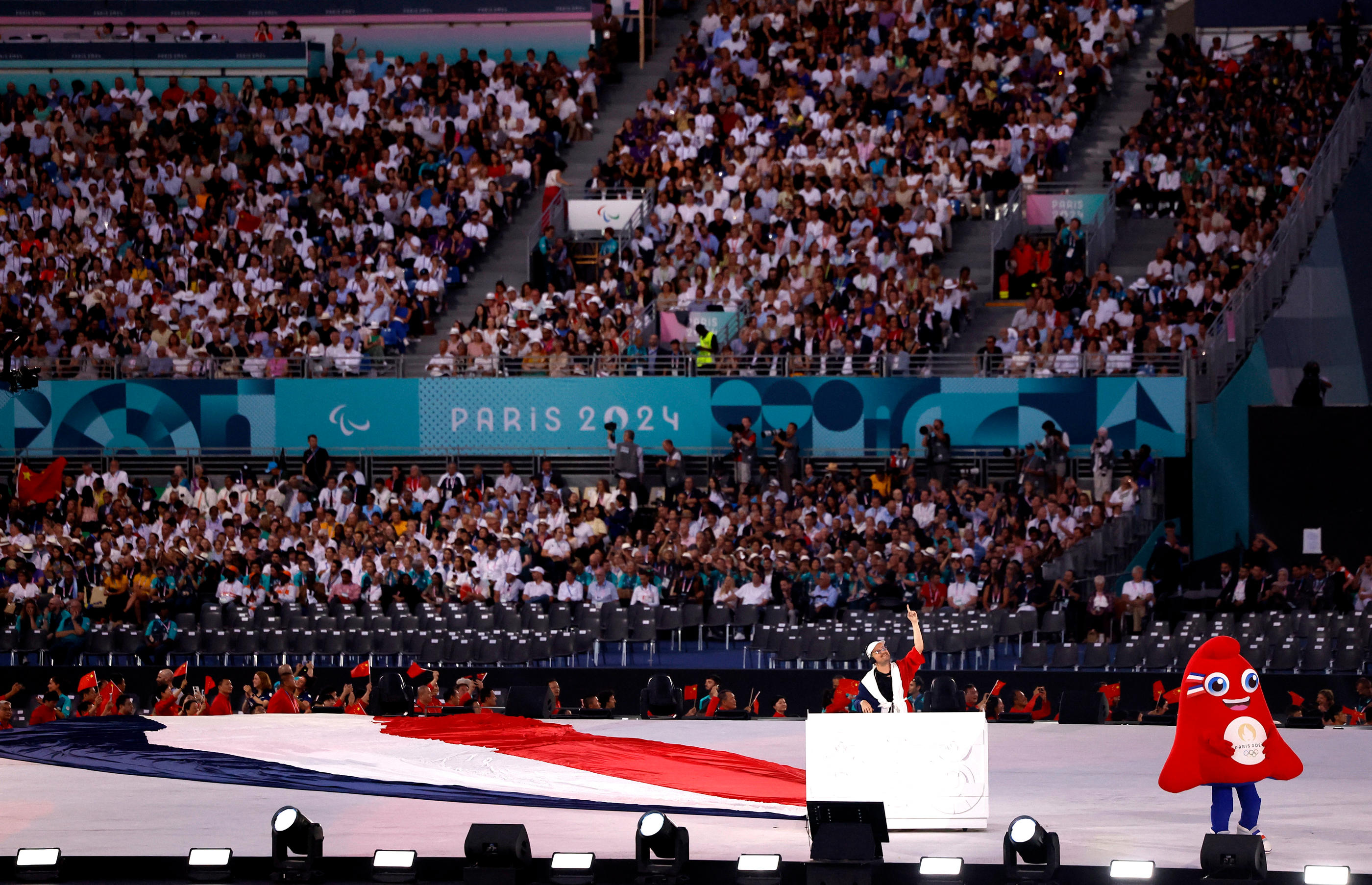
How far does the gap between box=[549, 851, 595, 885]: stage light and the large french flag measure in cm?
263

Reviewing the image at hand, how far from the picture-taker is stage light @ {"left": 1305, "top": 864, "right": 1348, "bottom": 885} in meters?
10.1

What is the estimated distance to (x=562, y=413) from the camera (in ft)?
93.0

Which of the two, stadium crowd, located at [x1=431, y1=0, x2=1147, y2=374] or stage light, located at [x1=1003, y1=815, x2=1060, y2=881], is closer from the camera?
stage light, located at [x1=1003, y1=815, x2=1060, y2=881]

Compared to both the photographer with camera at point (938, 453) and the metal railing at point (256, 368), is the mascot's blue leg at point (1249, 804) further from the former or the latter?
the metal railing at point (256, 368)

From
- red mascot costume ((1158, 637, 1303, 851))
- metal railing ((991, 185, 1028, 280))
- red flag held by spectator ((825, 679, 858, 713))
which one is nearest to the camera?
red mascot costume ((1158, 637, 1303, 851))

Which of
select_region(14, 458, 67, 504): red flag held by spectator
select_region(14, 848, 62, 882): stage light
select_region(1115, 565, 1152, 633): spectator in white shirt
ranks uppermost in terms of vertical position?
select_region(14, 458, 67, 504): red flag held by spectator

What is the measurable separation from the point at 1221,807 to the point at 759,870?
10.5 feet

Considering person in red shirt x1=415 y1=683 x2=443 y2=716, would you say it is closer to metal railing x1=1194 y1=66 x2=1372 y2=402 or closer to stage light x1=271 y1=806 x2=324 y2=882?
stage light x1=271 y1=806 x2=324 y2=882

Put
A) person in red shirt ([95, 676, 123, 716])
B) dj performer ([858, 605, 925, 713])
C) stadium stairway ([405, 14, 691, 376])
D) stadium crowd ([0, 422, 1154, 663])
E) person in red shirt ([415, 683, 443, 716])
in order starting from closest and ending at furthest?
dj performer ([858, 605, 925, 713])
person in red shirt ([415, 683, 443, 716])
person in red shirt ([95, 676, 123, 716])
stadium crowd ([0, 422, 1154, 663])
stadium stairway ([405, 14, 691, 376])

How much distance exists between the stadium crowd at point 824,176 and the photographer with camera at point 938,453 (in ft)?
4.57

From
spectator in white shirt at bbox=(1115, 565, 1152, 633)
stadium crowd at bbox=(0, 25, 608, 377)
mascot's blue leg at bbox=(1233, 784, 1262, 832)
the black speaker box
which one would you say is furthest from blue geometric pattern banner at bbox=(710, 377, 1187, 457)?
mascot's blue leg at bbox=(1233, 784, 1262, 832)

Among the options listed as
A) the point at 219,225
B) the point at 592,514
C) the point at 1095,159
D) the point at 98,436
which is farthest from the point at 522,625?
the point at 1095,159

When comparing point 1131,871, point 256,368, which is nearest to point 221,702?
point 256,368

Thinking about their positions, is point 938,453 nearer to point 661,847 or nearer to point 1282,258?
point 1282,258
